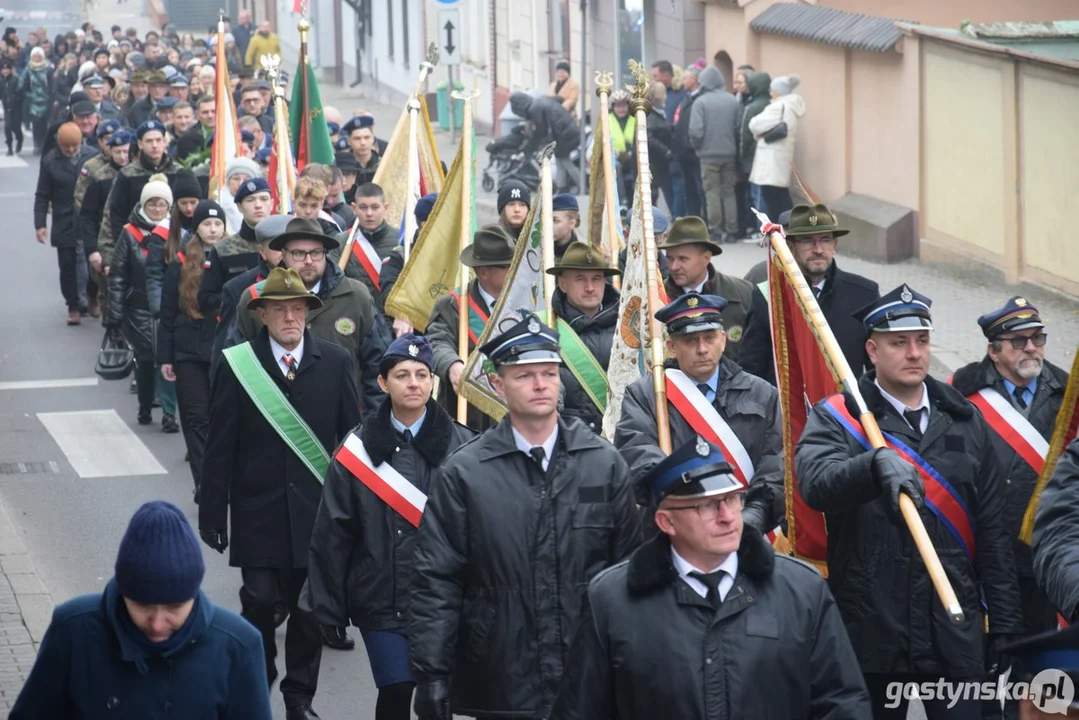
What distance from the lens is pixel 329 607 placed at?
22.9ft

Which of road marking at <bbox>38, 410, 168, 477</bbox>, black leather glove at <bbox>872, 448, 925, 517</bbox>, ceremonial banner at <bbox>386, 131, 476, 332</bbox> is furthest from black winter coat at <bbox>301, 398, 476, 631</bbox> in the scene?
road marking at <bbox>38, 410, 168, 477</bbox>

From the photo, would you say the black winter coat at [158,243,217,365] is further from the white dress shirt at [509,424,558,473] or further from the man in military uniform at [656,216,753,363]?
the white dress shirt at [509,424,558,473]

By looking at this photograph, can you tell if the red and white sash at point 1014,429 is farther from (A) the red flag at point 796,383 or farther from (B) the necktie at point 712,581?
(B) the necktie at point 712,581

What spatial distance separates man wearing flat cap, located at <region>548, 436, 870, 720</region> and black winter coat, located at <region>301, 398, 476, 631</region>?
2324 mm

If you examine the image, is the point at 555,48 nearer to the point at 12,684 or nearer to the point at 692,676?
the point at 12,684

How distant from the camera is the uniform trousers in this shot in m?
7.52

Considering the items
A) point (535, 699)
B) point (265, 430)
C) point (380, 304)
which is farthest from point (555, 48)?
point (535, 699)

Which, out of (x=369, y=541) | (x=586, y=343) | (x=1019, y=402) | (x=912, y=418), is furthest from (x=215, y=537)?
(x=1019, y=402)

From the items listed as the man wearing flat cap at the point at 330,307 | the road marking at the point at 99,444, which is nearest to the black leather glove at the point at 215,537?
the man wearing flat cap at the point at 330,307

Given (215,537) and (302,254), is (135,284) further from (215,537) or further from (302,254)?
(215,537)

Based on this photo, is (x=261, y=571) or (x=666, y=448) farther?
(x=261, y=571)

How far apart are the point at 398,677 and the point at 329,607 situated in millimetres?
378

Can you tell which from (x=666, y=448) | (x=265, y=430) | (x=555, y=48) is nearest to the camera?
(x=666, y=448)

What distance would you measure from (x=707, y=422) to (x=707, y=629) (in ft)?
7.38
